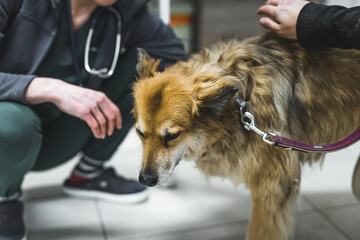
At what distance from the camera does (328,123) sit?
45.7 inches

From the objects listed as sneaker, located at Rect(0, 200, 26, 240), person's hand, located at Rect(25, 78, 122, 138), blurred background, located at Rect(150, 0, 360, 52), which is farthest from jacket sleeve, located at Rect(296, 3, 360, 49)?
blurred background, located at Rect(150, 0, 360, 52)

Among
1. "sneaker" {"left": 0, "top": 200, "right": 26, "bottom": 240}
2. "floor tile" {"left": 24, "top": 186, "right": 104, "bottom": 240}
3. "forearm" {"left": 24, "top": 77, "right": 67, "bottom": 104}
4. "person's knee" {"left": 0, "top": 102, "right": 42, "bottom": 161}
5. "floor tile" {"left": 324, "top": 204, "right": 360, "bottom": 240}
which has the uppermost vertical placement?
"forearm" {"left": 24, "top": 77, "right": 67, "bottom": 104}

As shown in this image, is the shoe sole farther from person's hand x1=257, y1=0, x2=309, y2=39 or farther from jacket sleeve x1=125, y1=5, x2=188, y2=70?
person's hand x1=257, y1=0, x2=309, y2=39

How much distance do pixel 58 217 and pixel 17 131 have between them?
0.51 metres

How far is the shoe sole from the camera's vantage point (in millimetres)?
1603

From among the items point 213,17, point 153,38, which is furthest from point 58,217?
point 213,17

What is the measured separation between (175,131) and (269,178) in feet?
1.12

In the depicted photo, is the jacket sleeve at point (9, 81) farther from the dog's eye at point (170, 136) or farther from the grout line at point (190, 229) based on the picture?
the grout line at point (190, 229)

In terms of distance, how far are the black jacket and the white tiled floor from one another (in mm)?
553

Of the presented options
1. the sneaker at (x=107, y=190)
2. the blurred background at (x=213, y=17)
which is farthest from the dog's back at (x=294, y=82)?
the blurred background at (x=213, y=17)

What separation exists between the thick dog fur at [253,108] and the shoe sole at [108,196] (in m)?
0.50

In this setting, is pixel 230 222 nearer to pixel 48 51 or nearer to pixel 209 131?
pixel 209 131

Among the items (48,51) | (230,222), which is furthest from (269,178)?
(48,51)

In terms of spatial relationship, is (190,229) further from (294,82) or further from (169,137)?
(294,82)
